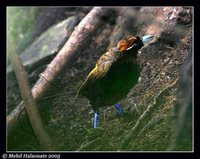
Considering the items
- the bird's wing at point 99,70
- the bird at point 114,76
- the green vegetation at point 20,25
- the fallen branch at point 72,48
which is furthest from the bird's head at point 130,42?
the green vegetation at point 20,25

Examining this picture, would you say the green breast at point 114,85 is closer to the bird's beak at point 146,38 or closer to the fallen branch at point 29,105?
the bird's beak at point 146,38

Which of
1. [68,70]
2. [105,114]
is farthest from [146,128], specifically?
[68,70]

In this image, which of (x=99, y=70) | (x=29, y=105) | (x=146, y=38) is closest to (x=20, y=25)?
(x=29, y=105)

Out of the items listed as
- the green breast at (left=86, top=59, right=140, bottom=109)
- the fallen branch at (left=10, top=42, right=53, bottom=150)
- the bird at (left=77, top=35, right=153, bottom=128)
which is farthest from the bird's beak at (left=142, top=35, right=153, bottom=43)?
the fallen branch at (left=10, top=42, right=53, bottom=150)

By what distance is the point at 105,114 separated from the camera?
3.88 meters

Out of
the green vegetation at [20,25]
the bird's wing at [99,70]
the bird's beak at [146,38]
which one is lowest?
the bird's wing at [99,70]

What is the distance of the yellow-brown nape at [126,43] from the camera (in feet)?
12.5

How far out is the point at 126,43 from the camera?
382 centimetres

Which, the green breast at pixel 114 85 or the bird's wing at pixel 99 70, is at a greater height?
the bird's wing at pixel 99 70

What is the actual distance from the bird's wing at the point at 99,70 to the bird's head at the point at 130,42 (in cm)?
11

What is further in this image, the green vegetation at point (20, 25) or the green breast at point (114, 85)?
the green vegetation at point (20, 25)

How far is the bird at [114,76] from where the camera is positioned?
12.4 ft

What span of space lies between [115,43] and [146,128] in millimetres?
836
